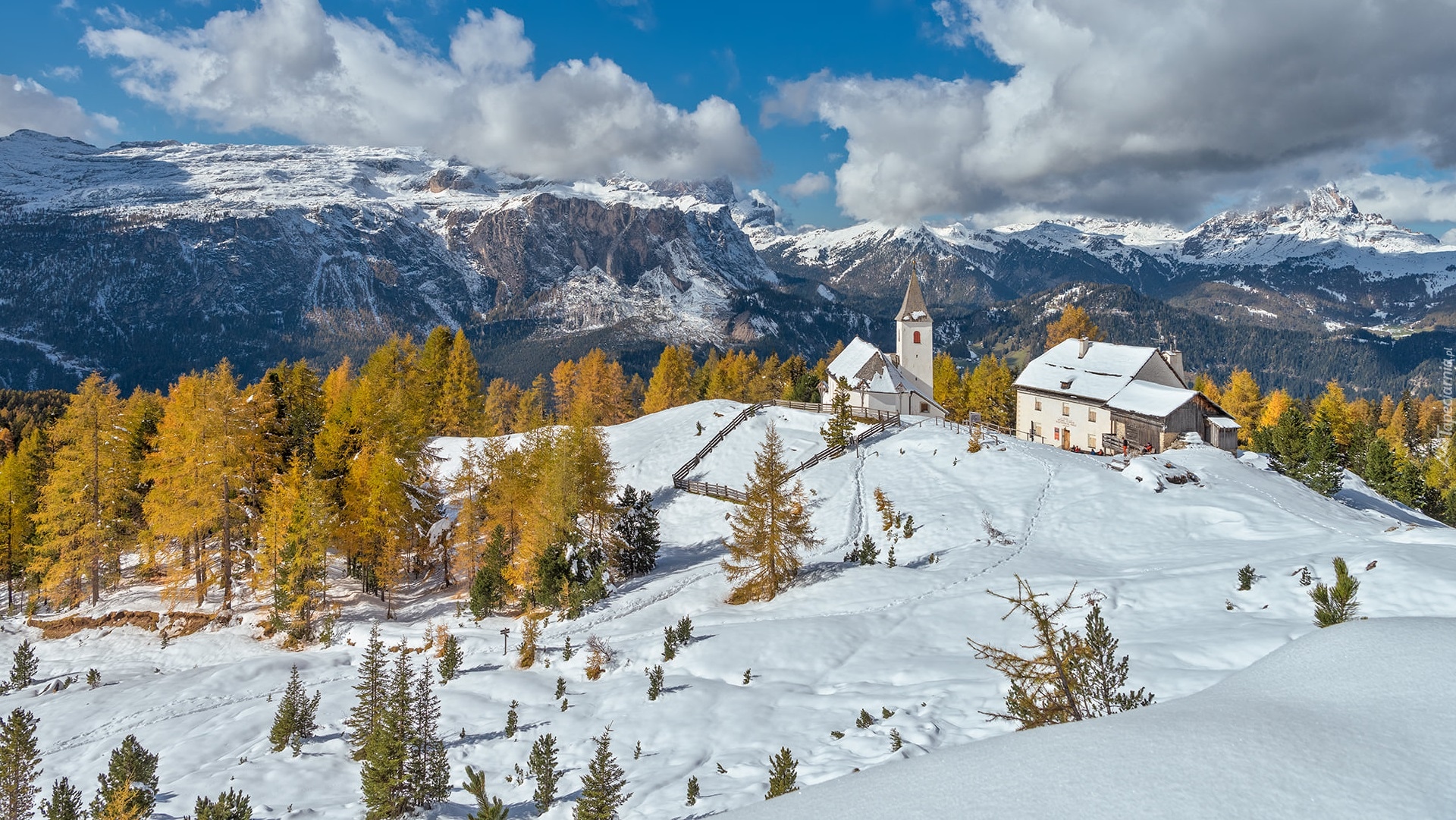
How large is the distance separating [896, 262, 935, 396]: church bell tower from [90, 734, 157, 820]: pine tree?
204 ft

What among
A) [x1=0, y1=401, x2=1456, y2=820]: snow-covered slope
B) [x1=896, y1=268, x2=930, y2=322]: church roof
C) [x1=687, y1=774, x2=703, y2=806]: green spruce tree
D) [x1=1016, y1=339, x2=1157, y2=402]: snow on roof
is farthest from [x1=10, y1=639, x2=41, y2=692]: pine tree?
[x1=896, y1=268, x2=930, y2=322]: church roof

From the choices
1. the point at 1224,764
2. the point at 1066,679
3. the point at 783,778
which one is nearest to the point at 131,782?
the point at 783,778

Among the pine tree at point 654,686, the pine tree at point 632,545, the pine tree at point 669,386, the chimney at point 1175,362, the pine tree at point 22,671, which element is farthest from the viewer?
the pine tree at point 669,386

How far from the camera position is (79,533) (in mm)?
34094

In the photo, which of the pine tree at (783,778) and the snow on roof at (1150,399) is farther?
the snow on roof at (1150,399)

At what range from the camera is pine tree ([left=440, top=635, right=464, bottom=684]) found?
22.0 metres

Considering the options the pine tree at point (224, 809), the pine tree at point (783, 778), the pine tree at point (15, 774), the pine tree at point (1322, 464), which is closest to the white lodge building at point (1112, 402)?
the pine tree at point (1322, 464)

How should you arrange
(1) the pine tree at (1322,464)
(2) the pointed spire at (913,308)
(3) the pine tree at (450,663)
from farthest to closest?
1. (2) the pointed spire at (913,308)
2. (1) the pine tree at (1322,464)
3. (3) the pine tree at (450,663)

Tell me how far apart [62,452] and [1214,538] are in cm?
5537

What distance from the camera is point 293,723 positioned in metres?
17.5

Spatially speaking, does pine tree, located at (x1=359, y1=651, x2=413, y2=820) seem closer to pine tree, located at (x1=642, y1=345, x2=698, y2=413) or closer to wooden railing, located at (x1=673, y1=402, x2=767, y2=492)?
wooden railing, located at (x1=673, y1=402, x2=767, y2=492)

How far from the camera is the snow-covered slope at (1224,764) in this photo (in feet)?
15.0

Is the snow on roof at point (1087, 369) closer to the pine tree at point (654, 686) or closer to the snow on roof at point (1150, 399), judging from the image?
the snow on roof at point (1150, 399)

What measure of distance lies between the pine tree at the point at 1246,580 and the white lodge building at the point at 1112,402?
2603 centimetres
